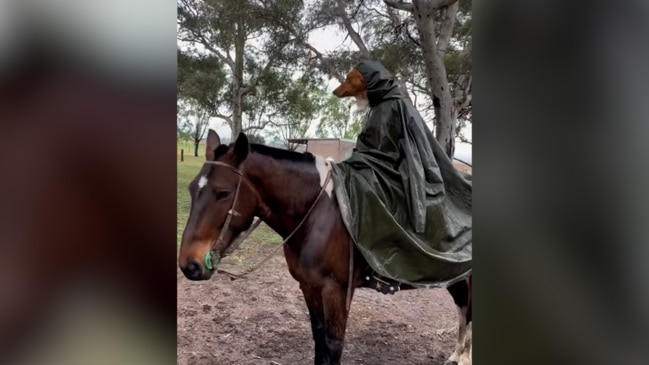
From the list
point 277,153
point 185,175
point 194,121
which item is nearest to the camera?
point 185,175

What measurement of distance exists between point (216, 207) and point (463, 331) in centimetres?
78

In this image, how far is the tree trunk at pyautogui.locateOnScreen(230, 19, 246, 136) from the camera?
1074mm

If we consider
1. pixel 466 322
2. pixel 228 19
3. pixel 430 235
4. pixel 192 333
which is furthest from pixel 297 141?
pixel 466 322

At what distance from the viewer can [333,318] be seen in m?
1.10

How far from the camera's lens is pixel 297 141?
3.71ft

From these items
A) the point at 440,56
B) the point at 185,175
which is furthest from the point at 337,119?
the point at 185,175

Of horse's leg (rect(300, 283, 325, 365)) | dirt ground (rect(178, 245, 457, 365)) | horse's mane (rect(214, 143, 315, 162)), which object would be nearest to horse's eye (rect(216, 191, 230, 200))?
horse's mane (rect(214, 143, 315, 162))

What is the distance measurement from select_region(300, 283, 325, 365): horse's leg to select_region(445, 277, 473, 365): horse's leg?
38cm

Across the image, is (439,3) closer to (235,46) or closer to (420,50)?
(420,50)

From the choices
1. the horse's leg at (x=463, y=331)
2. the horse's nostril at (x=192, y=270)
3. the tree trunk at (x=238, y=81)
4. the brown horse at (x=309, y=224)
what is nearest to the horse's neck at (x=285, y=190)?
the brown horse at (x=309, y=224)

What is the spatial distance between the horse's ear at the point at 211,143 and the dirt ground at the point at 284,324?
314mm

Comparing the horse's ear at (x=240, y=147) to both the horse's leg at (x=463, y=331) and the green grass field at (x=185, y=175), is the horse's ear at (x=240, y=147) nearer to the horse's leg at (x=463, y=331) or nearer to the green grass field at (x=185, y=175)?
the green grass field at (x=185, y=175)
